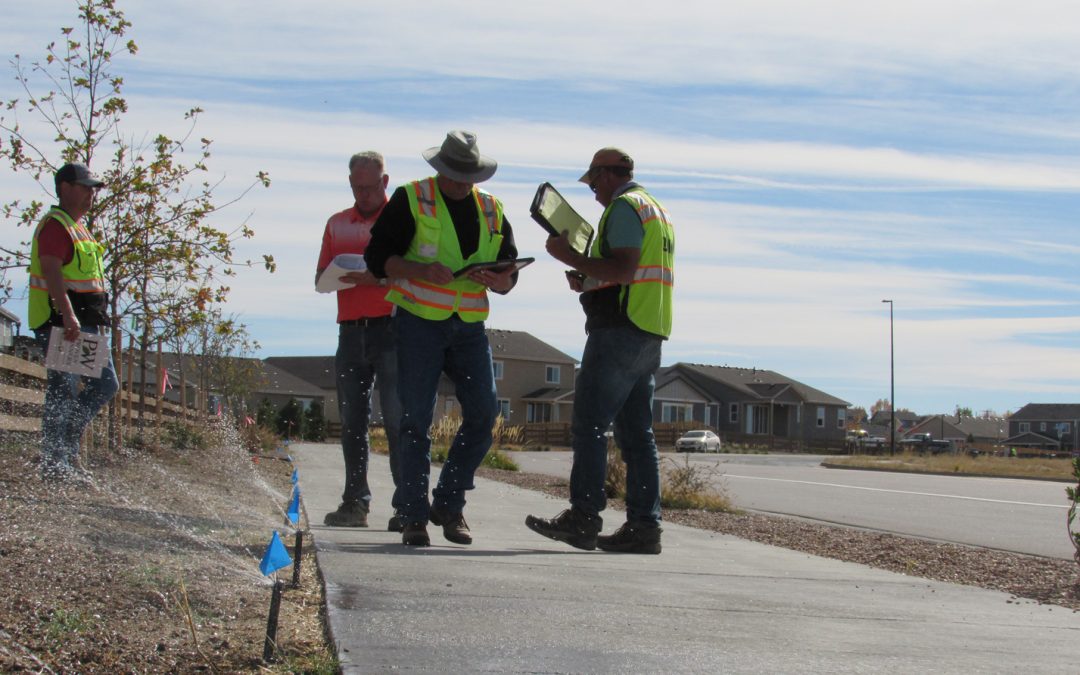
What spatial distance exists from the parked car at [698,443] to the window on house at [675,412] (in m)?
22.9

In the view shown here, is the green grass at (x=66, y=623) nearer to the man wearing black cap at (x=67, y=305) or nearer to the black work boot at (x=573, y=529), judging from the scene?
the black work boot at (x=573, y=529)

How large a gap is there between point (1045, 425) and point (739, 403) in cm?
4710

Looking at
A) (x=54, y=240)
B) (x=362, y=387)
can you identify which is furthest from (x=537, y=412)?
(x=362, y=387)

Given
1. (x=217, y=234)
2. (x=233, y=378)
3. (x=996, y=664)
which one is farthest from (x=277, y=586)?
(x=233, y=378)

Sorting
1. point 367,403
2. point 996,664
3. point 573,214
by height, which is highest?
point 573,214

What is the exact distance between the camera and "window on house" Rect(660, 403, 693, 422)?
8350cm

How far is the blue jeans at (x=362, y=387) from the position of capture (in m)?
6.35

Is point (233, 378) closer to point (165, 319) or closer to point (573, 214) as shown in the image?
point (165, 319)

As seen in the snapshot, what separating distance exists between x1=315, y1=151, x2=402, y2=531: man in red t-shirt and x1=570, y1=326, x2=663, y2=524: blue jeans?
114 cm

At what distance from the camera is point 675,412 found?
3312 inches

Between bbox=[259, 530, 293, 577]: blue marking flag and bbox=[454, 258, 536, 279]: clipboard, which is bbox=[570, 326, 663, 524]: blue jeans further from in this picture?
bbox=[259, 530, 293, 577]: blue marking flag

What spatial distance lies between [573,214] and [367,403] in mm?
1754

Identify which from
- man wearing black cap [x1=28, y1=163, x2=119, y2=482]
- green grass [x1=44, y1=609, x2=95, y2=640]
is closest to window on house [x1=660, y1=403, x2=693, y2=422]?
man wearing black cap [x1=28, y1=163, x2=119, y2=482]

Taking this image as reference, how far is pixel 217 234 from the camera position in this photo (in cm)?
1115
